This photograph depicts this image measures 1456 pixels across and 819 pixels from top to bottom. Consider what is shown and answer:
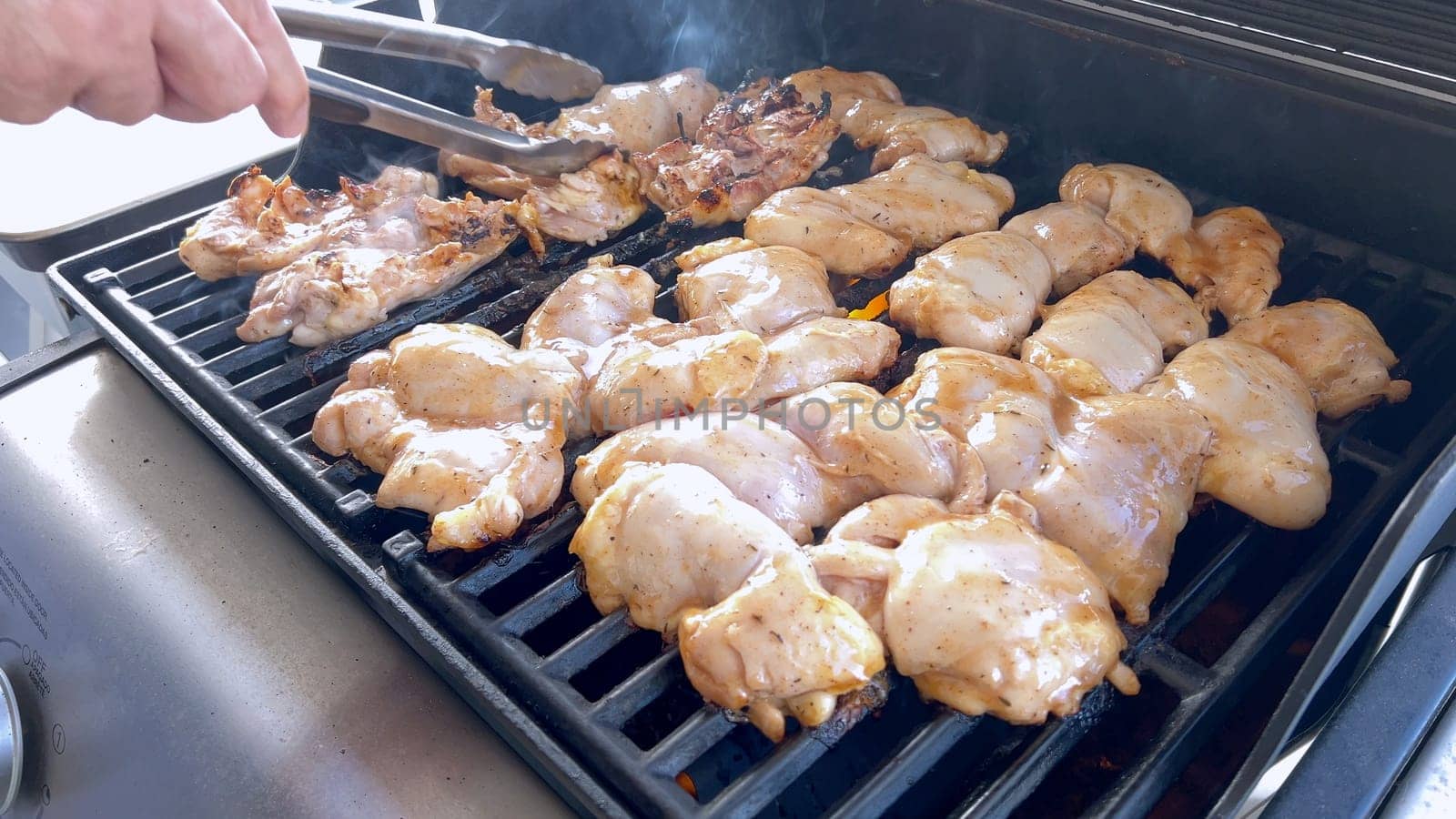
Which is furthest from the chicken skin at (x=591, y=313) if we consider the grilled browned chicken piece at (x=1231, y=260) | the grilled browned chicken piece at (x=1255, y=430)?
the grilled browned chicken piece at (x=1231, y=260)

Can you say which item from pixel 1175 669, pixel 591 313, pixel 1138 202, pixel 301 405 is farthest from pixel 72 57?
pixel 1138 202

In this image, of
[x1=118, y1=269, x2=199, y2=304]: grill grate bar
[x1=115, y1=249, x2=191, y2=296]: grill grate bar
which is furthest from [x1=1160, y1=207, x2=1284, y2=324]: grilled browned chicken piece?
[x1=115, y1=249, x2=191, y2=296]: grill grate bar

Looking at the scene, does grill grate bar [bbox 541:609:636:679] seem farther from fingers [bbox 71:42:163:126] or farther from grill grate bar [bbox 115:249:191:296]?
grill grate bar [bbox 115:249:191:296]

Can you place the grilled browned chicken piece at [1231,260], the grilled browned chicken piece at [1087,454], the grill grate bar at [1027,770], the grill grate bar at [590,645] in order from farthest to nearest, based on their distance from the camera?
the grilled browned chicken piece at [1231,260], the grilled browned chicken piece at [1087,454], the grill grate bar at [590,645], the grill grate bar at [1027,770]

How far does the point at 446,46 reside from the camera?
3213mm

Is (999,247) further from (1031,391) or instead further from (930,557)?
(930,557)

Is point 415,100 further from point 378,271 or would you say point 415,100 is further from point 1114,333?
point 1114,333

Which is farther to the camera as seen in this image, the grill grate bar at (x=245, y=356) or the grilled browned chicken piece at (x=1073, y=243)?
the grilled browned chicken piece at (x=1073, y=243)

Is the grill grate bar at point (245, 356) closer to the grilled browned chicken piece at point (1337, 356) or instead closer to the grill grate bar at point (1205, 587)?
the grill grate bar at point (1205, 587)

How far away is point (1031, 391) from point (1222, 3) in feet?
4.84

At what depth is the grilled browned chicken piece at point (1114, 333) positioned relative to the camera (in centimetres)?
227

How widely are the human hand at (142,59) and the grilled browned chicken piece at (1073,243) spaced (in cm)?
203

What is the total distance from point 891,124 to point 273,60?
210cm

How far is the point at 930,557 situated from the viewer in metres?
1.77
